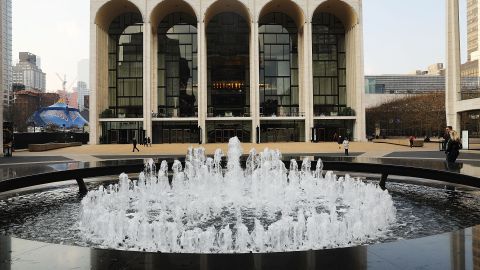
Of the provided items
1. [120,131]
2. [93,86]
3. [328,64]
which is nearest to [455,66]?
[328,64]

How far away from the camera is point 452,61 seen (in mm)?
38656

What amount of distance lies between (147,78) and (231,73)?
13201 mm

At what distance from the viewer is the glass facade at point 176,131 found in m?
54.8

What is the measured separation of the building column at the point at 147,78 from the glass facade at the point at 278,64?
53.1ft

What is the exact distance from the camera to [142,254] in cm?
374

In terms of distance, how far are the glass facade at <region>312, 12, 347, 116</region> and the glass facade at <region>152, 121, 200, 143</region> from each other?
728 inches

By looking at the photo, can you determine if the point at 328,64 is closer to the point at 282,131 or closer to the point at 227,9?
the point at 282,131

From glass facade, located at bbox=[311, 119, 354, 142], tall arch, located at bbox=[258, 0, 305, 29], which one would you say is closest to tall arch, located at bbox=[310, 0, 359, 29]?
tall arch, located at bbox=[258, 0, 305, 29]

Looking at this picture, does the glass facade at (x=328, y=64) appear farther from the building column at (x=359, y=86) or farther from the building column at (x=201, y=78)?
the building column at (x=201, y=78)

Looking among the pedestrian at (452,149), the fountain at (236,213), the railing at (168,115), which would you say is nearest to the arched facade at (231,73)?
the railing at (168,115)

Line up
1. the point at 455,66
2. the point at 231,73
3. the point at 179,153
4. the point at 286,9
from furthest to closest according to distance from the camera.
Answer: the point at 231,73 → the point at 286,9 → the point at 455,66 → the point at 179,153

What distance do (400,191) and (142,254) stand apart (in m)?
10.6

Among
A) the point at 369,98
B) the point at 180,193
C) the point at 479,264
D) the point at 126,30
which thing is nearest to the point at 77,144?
the point at 126,30

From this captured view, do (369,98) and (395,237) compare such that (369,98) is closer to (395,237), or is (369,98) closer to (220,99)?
(220,99)
